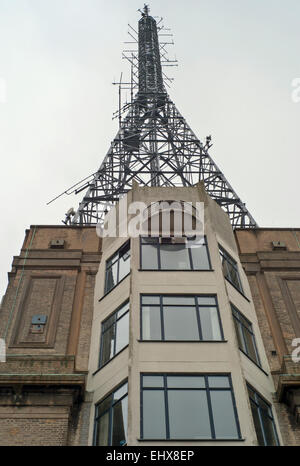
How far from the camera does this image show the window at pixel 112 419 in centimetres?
1521

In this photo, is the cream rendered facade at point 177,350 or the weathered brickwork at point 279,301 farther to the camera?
the weathered brickwork at point 279,301

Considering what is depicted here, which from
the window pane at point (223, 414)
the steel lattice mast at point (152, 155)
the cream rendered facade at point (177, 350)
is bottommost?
the window pane at point (223, 414)

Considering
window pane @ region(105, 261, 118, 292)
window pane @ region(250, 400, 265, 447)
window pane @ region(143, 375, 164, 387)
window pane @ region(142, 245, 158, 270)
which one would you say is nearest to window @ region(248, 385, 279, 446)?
window pane @ region(250, 400, 265, 447)

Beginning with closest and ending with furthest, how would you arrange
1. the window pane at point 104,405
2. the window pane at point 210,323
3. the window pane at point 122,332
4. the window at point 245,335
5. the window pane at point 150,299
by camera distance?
the window pane at point 104,405 < the window pane at point 210,323 < the window pane at point 122,332 < the window at point 245,335 < the window pane at point 150,299

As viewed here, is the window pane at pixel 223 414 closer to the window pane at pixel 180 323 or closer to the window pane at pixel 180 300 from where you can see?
the window pane at pixel 180 323

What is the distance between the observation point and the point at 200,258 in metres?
20.5

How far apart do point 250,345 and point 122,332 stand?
4.36 metres

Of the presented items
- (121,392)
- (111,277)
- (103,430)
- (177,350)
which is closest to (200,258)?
(111,277)

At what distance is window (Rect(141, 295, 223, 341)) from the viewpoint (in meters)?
17.3

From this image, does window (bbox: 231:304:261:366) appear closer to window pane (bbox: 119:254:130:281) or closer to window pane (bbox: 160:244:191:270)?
window pane (bbox: 160:244:191:270)

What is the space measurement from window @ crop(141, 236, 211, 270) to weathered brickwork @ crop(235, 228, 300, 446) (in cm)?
258

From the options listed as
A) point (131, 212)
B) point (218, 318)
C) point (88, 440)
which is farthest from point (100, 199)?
point (88, 440)

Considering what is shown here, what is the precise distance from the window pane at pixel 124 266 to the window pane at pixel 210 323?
3458mm

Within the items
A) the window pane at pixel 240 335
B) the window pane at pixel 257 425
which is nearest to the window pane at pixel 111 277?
the window pane at pixel 240 335
